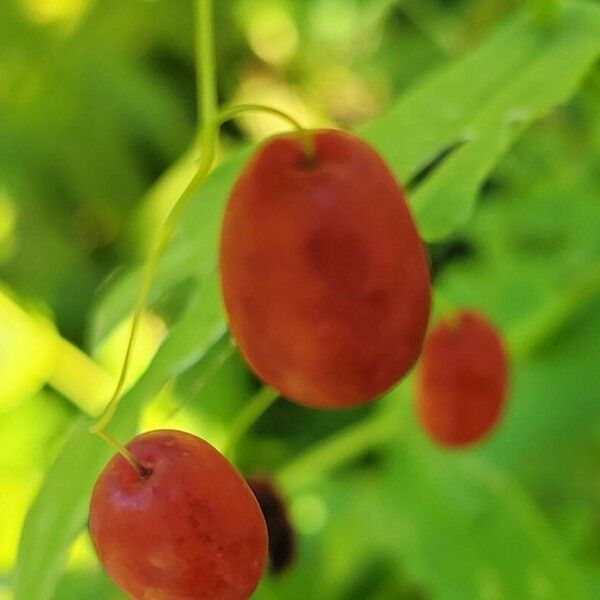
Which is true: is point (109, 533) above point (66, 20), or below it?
above

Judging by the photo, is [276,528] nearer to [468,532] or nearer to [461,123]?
[461,123]

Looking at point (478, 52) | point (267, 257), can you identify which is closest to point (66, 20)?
point (478, 52)

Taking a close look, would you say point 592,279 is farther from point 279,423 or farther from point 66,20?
point 66,20

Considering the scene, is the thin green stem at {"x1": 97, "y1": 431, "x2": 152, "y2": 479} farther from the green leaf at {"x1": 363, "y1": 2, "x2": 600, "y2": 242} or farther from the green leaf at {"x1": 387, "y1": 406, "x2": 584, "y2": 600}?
the green leaf at {"x1": 387, "y1": 406, "x2": 584, "y2": 600}

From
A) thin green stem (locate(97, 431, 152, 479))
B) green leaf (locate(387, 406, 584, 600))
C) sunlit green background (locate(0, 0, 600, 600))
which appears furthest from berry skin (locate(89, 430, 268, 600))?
green leaf (locate(387, 406, 584, 600))

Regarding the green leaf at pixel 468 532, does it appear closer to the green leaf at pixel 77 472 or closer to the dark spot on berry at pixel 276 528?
the dark spot on berry at pixel 276 528

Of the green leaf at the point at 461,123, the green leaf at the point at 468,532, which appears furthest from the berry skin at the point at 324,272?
the green leaf at the point at 468,532
